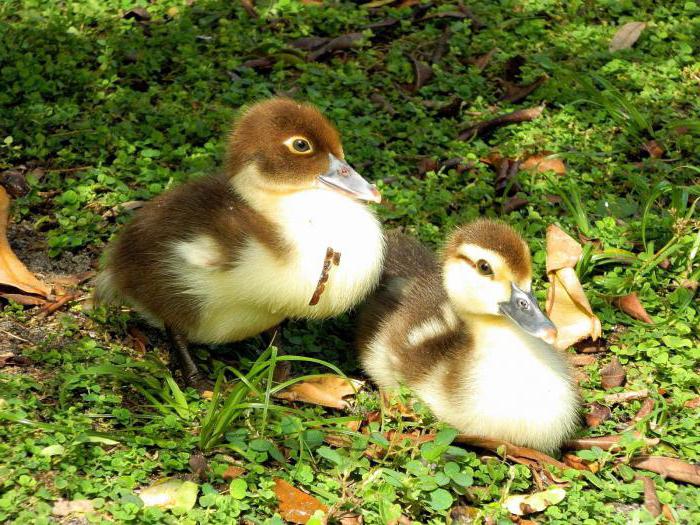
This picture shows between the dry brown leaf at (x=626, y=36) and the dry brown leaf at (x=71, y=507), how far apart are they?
4685mm

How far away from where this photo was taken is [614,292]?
17.0 ft

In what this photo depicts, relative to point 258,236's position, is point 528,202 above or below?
below

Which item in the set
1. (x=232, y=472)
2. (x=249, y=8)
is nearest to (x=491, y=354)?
(x=232, y=472)

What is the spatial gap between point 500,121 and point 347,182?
6.79 ft

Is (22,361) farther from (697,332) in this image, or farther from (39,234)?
(697,332)

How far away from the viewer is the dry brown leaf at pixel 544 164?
598cm

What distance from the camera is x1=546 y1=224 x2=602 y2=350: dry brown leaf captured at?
4926 mm

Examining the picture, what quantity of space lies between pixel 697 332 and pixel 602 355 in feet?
1.50

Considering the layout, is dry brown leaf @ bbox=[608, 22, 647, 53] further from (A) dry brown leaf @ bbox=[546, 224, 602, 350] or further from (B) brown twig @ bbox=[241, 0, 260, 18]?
(B) brown twig @ bbox=[241, 0, 260, 18]

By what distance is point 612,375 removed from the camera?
15.6 feet

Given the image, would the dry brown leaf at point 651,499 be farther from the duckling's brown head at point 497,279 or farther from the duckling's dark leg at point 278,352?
the duckling's dark leg at point 278,352

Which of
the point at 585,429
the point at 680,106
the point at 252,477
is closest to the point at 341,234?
the point at 252,477

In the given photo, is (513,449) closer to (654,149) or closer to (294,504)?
(294,504)

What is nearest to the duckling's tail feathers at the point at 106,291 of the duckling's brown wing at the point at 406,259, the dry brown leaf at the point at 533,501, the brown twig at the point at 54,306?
the brown twig at the point at 54,306
